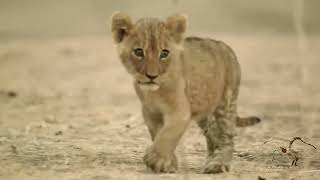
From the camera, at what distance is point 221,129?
5828mm

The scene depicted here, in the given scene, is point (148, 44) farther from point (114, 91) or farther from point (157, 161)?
point (114, 91)

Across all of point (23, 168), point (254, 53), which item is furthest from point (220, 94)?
point (254, 53)

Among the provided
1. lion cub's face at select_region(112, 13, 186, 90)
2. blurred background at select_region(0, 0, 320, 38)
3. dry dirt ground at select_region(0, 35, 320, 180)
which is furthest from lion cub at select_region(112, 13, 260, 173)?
blurred background at select_region(0, 0, 320, 38)

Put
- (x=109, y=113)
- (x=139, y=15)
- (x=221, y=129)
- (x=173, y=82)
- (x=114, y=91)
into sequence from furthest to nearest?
(x=139, y=15)
(x=114, y=91)
(x=109, y=113)
(x=221, y=129)
(x=173, y=82)

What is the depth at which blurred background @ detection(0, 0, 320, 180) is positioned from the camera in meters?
5.61

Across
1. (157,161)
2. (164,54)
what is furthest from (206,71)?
(157,161)

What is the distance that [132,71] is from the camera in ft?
16.8

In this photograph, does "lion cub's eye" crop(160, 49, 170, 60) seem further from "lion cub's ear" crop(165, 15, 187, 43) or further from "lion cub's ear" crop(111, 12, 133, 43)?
"lion cub's ear" crop(111, 12, 133, 43)

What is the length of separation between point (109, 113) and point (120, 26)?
307 centimetres

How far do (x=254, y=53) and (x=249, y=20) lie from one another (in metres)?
3.02

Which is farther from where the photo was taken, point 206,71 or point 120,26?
point 206,71

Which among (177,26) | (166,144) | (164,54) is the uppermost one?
(177,26)

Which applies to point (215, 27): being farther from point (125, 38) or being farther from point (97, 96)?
point (125, 38)

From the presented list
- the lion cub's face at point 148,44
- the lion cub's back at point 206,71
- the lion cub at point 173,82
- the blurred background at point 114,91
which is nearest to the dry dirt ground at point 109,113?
the blurred background at point 114,91
